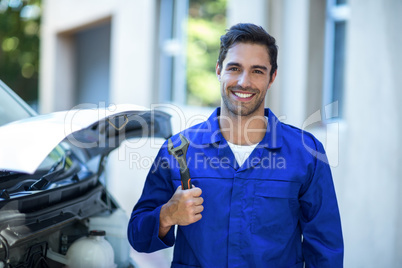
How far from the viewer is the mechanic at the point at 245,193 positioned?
179 centimetres

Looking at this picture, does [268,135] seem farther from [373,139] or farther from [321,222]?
[373,139]

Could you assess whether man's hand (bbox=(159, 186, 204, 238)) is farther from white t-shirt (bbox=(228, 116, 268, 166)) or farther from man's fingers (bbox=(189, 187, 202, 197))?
white t-shirt (bbox=(228, 116, 268, 166))

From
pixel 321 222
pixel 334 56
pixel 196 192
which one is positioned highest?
pixel 334 56

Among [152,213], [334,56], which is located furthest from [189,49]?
[152,213]

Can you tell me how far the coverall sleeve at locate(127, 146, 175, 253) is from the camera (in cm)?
184

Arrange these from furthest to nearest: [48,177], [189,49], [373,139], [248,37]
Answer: [189,49], [373,139], [48,177], [248,37]

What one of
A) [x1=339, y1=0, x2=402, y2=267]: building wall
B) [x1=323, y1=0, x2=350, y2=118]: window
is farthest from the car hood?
[x1=323, y1=0, x2=350, y2=118]: window

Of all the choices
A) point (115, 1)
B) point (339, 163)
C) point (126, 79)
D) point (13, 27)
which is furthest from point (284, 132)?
point (13, 27)

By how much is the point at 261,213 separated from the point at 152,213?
420 millimetres

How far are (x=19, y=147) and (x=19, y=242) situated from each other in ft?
1.36

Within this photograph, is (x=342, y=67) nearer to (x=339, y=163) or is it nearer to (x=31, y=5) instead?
(x=339, y=163)

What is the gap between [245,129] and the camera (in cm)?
197

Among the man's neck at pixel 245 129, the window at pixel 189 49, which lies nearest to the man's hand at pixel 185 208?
the man's neck at pixel 245 129

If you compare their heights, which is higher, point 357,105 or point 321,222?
point 357,105
